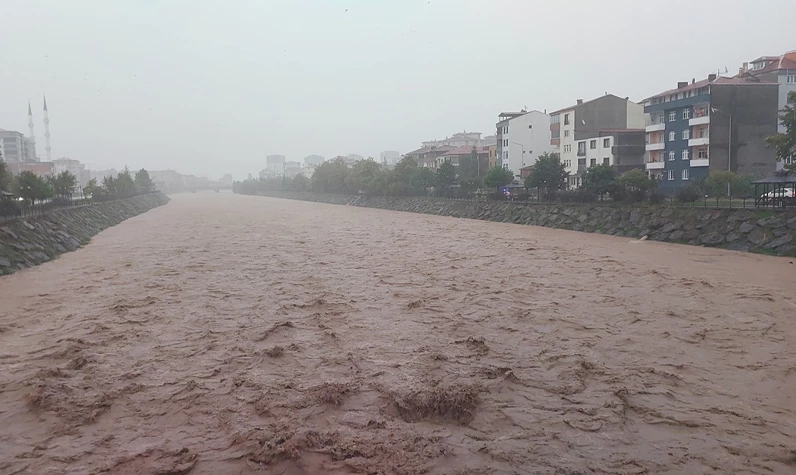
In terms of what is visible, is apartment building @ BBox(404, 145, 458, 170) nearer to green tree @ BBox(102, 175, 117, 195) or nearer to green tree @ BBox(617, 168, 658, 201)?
green tree @ BBox(102, 175, 117, 195)

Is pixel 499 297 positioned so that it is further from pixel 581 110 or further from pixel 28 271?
pixel 581 110

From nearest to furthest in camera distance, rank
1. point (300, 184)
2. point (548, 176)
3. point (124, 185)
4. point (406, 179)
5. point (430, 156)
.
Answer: point (548, 176) < point (406, 179) < point (124, 185) < point (430, 156) < point (300, 184)

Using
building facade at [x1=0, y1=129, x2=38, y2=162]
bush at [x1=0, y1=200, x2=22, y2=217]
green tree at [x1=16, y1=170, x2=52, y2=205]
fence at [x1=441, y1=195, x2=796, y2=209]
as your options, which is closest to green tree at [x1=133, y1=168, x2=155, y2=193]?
building facade at [x1=0, y1=129, x2=38, y2=162]

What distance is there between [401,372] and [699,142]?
30.5 metres

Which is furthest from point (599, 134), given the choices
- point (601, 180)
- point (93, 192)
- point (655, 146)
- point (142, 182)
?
point (142, 182)

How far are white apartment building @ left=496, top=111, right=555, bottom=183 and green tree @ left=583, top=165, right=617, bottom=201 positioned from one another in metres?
20.6

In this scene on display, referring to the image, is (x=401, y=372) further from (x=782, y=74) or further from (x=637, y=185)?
(x=782, y=74)

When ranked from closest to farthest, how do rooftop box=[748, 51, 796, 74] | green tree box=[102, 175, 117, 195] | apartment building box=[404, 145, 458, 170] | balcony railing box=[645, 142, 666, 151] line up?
1. rooftop box=[748, 51, 796, 74]
2. balcony railing box=[645, 142, 666, 151]
3. green tree box=[102, 175, 117, 195]
4. apartment building box=[404, 145, 458, 170]

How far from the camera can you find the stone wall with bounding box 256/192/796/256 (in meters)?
16.6

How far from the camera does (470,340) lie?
7.78m

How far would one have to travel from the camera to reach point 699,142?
31453 millimetres

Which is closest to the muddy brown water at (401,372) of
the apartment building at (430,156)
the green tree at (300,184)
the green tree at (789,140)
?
the green tree at (789,140)

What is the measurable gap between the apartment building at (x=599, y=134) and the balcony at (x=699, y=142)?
17.2 ft

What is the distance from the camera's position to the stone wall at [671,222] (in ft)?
54.5
